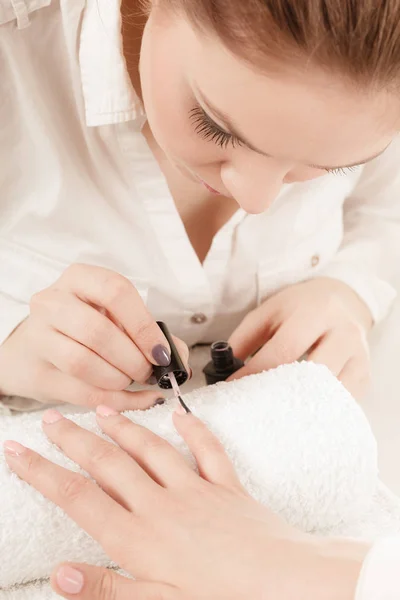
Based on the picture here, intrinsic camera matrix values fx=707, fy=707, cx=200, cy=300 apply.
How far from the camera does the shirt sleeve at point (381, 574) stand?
44 centimetres

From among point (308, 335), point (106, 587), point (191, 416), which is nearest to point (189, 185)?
point (308, 335)

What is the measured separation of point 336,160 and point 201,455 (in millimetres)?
248

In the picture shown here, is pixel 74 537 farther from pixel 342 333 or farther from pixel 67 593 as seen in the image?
pixel 342 333

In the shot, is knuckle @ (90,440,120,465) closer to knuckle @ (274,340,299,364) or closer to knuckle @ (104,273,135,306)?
knuckle @ (104,273,135,306)

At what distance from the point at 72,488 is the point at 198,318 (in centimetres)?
34

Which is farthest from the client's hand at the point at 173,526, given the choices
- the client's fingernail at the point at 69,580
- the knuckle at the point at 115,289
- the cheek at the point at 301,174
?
the cheek at the point at 301,174

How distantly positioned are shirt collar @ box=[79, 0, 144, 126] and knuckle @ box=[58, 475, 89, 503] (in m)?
0.34

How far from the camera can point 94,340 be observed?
2.05 feet

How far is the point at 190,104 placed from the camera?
1.75ft

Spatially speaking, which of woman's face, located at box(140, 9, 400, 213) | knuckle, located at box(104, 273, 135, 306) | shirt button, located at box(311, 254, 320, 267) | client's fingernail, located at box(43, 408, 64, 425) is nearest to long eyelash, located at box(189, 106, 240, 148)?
woman's face, located at box(140, 9, 400, 213)

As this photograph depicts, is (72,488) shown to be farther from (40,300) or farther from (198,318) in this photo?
(198,318)

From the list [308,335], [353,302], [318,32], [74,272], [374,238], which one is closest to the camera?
[318,32]

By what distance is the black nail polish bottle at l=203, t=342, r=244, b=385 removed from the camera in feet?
2.33

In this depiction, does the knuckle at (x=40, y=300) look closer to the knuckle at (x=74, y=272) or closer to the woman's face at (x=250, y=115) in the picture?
the knuckle at (x=74, y=272)
